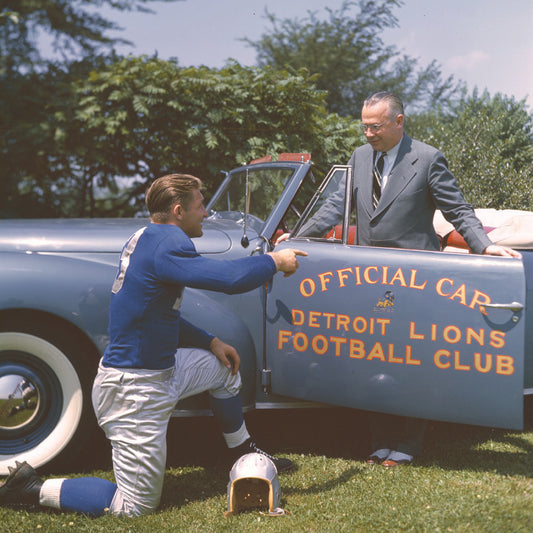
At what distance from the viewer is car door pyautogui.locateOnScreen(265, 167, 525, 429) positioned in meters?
2.67

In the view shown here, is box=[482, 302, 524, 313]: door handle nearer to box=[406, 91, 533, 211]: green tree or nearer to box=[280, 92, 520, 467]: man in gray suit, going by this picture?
box=[280, 92, 520, 467]: man in gray suit

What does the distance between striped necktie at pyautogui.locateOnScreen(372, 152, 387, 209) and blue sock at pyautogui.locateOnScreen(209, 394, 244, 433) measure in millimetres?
1314

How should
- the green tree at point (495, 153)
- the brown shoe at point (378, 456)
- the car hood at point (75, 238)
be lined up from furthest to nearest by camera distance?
the green tree at point (495, 153)
the car hood at point (75, 238)
the brown shoe at point (378, 456)

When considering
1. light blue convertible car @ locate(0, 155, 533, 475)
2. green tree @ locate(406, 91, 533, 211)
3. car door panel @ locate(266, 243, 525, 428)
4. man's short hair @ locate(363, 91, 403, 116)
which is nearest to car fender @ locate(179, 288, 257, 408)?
light blue convertible car @ locate(0, 155, 533, 475)

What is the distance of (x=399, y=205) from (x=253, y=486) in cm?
159

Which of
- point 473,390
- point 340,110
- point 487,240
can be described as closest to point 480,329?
point 473,390

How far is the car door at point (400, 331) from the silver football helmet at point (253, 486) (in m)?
0.51

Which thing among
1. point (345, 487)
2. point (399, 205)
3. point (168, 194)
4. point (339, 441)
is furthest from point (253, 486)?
point (399, 205)

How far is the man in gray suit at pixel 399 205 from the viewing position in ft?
10.1

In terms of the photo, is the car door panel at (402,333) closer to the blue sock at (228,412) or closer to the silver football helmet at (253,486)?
the blue sock at (228,412)

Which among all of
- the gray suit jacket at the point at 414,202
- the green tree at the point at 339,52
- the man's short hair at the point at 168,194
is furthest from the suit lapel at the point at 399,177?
the green tree at the point at 339,52

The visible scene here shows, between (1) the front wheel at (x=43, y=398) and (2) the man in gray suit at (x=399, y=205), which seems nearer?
(1) the front wheel at (x=43, y=398)

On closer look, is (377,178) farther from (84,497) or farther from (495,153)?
(495,153)

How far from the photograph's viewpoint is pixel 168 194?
8.50ft
